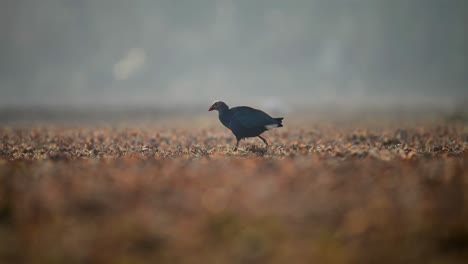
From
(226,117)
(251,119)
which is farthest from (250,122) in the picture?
(226,117)

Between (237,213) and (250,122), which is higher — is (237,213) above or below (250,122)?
below

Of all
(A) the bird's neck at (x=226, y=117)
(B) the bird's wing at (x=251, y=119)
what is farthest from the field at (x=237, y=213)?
(A) the bird's neck at (x=226, y=117)

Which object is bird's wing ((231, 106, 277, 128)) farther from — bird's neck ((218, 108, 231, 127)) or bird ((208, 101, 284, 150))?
bird's neck ((218, 108, 231, 127))

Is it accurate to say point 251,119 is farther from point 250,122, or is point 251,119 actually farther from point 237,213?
point 237,213

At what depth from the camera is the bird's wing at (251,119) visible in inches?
539

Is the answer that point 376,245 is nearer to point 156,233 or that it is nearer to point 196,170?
point 156,233

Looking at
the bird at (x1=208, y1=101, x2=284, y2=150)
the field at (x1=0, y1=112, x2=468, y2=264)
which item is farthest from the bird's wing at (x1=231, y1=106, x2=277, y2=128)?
the field at (x1=0, y1=112, x2=468, y2=264)

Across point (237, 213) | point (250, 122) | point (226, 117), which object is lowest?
point (237, 213)

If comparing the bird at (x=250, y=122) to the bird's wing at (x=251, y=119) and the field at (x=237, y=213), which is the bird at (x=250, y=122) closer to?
the bird's wing at (x=251, y=119)

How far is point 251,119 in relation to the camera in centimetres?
1374

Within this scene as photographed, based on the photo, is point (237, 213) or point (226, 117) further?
point (226, 117)

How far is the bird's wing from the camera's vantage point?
539 inches

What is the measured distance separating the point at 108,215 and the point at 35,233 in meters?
0.87

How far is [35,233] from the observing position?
6.05m
